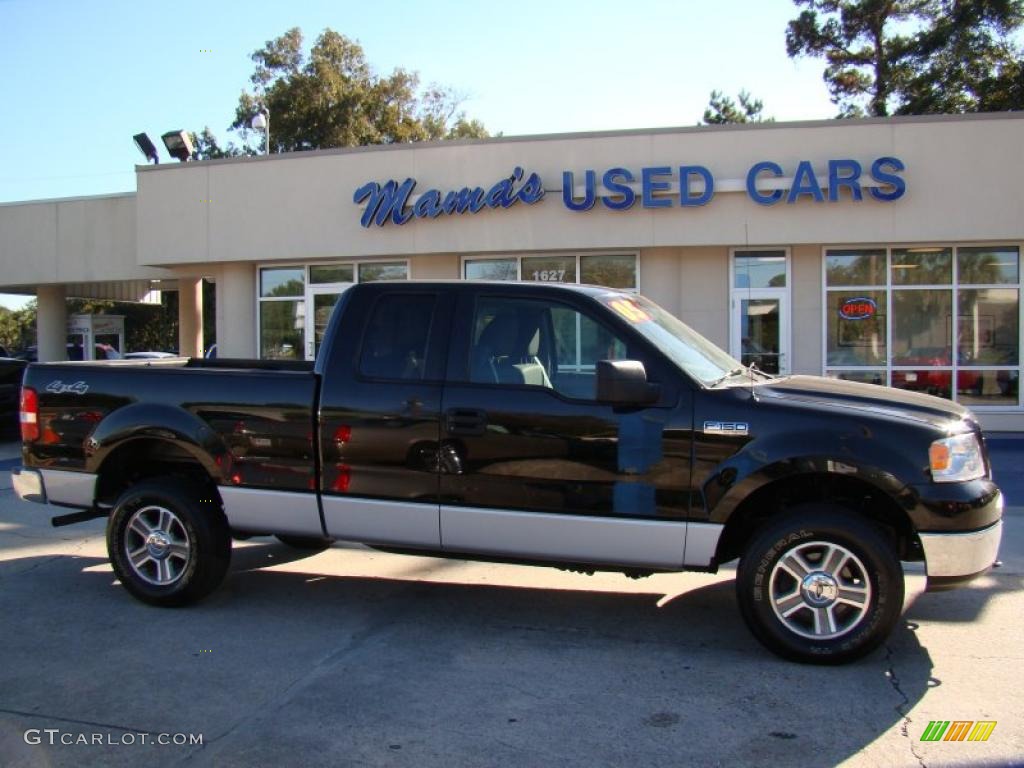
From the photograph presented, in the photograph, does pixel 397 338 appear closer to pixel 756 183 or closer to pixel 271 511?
pixel 271 511

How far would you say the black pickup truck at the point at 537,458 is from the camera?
14.5ft

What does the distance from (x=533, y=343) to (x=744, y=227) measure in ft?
32.4

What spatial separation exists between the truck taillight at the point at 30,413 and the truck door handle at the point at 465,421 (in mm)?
2883

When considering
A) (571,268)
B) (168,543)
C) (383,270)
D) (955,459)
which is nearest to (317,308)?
(383,270)

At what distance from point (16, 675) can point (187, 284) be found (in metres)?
18.6

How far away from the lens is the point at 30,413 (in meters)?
5.75

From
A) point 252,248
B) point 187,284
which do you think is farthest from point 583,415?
point 187,284

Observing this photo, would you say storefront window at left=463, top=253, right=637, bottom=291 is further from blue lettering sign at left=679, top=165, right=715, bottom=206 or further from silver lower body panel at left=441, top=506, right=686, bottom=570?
silver lower body panel at left=441, top=506, right=686, bottom=570

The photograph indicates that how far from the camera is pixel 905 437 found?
435 centimetres

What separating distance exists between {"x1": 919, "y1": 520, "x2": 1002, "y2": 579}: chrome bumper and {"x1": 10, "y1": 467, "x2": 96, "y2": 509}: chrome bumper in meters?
4.97

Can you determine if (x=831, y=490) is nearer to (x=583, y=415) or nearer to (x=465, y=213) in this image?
(x=583, y=415)

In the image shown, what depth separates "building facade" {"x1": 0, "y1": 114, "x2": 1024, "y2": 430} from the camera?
1392cm

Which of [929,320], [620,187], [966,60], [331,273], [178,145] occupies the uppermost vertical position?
[966,60]

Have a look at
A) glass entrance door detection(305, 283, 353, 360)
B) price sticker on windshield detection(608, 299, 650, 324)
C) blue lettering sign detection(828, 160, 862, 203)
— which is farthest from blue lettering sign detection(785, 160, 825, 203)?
price sticker on windshield detection(608, 299, 650, 324)
